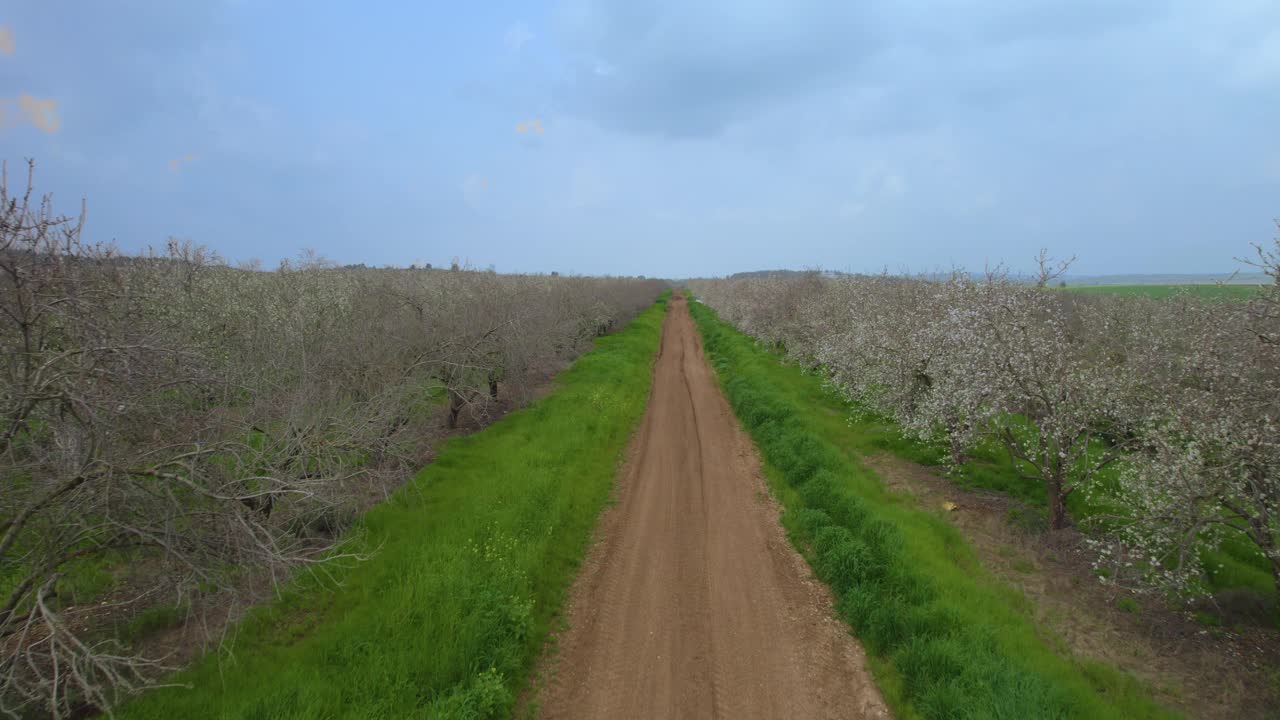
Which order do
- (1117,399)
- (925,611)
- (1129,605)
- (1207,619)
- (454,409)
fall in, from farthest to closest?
(454,409)
(1117,399)
(1129,605)
(1207,619)
(925,611)

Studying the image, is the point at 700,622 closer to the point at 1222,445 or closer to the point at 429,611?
the point at 429,611

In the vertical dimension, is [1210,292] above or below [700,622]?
above

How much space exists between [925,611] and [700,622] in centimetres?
397

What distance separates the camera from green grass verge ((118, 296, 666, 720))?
7.28 metres

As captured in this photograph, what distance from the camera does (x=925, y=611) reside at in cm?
931

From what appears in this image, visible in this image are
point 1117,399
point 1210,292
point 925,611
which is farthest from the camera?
Answer: point 1210,292

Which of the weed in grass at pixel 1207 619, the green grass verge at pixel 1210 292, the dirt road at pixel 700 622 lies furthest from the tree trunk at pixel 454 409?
the green grass verge at pixel 1210 292

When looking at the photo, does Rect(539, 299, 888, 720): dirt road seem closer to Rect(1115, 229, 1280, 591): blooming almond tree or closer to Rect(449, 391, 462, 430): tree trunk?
Rect(1115, 229, 1280, 591): blooming almond tree

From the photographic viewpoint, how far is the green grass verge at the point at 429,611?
7.28 m

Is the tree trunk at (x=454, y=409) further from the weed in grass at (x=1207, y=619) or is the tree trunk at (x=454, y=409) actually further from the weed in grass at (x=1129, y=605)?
the weed in grass at (x=1207, y=619)

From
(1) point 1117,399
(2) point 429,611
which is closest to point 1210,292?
(1) point 1117,399

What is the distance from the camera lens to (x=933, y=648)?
27.8 ft

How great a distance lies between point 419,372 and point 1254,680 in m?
20.1

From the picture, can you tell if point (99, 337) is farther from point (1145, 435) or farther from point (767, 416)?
point (767, 416)
